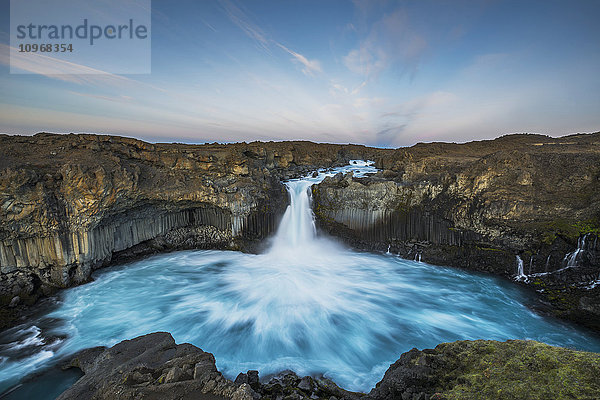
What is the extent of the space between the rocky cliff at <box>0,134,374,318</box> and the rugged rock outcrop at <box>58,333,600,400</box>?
7.20 meters

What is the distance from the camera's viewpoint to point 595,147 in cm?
1658

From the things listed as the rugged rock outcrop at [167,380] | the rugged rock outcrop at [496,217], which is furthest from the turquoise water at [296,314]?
the rugged rock outcrop at [167,380]

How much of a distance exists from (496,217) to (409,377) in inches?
435

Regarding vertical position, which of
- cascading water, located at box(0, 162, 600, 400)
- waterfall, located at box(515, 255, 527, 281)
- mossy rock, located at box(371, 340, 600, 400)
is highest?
mossy rock, located at box(371, 340, 600, 400)

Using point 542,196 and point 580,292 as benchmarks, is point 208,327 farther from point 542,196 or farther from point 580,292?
point 542,196

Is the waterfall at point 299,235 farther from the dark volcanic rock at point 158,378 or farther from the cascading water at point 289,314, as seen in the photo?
the dark volcanic rock at point 158,378

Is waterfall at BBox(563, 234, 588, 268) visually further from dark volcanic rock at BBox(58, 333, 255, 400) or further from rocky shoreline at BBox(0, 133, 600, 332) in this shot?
dark volcanic rock at BBox(58, 333, 255, 400)

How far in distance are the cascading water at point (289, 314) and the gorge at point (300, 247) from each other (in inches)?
2.5

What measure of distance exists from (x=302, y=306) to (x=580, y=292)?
9.81 m

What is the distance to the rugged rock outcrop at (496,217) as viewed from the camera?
9.72 meters

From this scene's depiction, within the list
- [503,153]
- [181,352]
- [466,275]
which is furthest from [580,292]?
[181,352]

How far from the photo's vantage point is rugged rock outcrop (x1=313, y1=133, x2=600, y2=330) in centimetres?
972

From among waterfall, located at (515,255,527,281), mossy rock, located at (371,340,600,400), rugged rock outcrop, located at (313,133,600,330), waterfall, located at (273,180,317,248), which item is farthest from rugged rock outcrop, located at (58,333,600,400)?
waterfall, located at (515,255,527,281)

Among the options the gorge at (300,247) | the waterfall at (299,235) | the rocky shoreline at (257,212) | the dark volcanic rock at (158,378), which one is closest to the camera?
the dark volcanic rock at (158,378)
